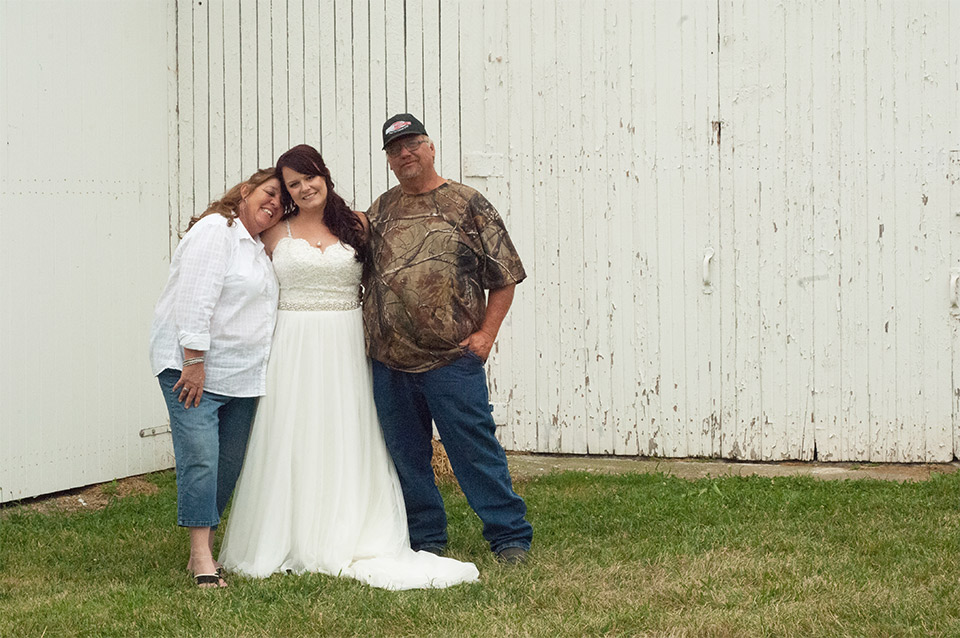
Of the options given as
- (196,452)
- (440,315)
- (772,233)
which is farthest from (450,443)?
(772,233)

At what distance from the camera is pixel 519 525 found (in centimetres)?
527

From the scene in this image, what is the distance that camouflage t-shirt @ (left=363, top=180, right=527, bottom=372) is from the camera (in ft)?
16.9

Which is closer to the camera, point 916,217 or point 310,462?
point 310,462

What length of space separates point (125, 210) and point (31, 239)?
0.82 m

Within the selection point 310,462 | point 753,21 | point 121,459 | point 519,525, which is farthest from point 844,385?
point 121,459

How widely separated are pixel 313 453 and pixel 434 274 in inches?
37.0

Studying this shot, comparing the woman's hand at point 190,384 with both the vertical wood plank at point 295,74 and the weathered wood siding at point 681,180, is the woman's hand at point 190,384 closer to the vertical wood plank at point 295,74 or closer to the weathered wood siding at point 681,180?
the weathered wood siding at point 681,180

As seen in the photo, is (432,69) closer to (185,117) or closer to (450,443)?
(185,117)

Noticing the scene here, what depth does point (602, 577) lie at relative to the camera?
4879 millimetres

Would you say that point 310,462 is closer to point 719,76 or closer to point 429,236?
point 429,236

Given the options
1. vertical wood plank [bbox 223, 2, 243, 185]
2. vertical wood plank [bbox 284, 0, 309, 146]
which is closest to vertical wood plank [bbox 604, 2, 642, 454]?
vertical wood plank [bbox 284, 0, 309, 146]

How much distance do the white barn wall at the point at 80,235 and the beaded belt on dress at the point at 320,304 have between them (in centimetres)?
212

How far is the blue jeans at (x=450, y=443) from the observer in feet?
17.0

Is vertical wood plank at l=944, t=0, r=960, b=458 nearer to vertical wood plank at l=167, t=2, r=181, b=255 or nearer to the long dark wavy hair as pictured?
the long dark wavy hair
